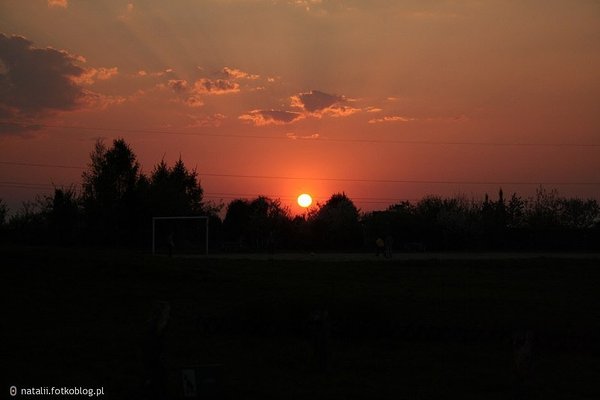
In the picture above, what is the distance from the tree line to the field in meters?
30.9

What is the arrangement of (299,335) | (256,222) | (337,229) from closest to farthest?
1. (299,335)
2. (337,229)
3. (256,222)

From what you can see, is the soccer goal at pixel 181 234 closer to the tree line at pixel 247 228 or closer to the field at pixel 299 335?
the tree line at pixel 247 228

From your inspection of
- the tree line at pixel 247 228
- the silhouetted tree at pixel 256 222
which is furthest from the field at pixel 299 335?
the silhouetted tree at pixel 256 222

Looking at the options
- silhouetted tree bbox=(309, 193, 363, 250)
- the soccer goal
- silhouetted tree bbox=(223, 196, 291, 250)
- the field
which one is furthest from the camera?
silhouetted tree bbox=(223, 196, 291, 250)

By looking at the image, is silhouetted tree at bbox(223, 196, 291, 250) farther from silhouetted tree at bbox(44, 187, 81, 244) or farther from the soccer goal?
silhouetted tree at bbox(44, 187, 81, 244)

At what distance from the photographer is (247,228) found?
302ft

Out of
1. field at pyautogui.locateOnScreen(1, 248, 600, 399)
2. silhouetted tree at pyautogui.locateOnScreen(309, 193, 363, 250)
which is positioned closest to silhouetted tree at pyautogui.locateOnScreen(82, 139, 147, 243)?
silhouetted tree at pyautogui.locateOnScreen(309, 193, 363, 250)

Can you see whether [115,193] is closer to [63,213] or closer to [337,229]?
[63,213]

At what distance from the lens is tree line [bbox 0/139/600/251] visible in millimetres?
64062

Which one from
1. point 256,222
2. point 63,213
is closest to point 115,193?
point 63,213

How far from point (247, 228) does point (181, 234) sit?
951 inches

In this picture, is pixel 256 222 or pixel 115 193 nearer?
pixel 115 193

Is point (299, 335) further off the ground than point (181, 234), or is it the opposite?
point (181, 234)

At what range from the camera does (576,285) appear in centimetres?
2642
